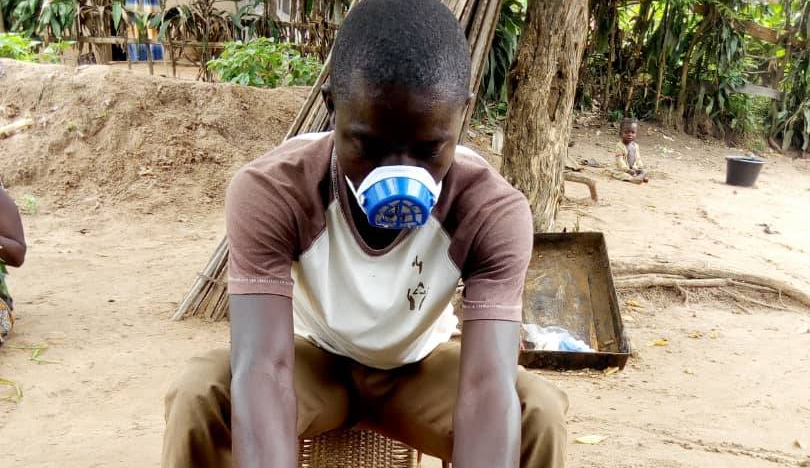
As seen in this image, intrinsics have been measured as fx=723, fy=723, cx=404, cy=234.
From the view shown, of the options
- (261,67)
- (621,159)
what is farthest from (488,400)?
(621,159)

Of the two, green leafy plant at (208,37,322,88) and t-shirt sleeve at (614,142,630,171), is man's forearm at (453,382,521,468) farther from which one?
t-shirt sleeve at (614,142,630,171)

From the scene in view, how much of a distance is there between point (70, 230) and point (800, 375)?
13.8ft

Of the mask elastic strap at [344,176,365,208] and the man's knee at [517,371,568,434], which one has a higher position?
the mask elastic strap at [344,176,365,208]

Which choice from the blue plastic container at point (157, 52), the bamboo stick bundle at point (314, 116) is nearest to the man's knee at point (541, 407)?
the bamboo stick bundle at point (314, 116)

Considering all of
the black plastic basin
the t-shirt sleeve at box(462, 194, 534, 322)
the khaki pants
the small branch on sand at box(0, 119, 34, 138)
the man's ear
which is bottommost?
the black plastic basin

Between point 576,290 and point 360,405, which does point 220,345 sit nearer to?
point 360,405

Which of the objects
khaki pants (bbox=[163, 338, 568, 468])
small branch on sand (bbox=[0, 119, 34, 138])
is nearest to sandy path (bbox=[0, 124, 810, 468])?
khaki pants (bbox=[163, 338, 568, 468])

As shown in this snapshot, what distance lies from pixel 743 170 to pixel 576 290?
15.2 feet

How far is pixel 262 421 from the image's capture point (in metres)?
1.26

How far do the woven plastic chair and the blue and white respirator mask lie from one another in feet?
2.03

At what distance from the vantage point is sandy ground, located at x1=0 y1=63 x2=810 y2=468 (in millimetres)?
2359

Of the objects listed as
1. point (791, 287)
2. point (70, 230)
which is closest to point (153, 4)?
point (70, 230)

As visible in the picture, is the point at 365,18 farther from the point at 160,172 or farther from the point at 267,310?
the point at 160,172

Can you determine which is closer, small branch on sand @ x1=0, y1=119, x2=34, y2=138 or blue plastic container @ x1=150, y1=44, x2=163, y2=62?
small branch on sand @ x1=0, y1=119, x2=34, y2=138
